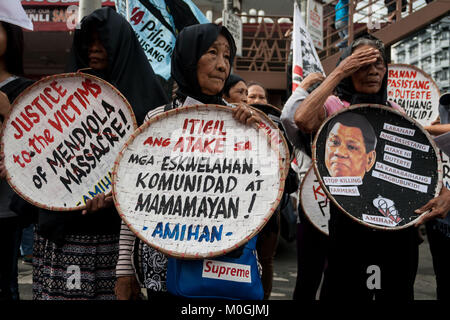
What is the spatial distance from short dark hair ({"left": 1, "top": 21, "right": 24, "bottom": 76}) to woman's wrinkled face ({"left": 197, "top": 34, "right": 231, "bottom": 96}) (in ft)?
3.63

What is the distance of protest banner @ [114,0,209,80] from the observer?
377cm

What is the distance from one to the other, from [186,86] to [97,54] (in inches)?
20.1

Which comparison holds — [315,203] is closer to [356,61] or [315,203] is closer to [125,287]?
[356,61]

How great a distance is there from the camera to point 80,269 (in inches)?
74.7

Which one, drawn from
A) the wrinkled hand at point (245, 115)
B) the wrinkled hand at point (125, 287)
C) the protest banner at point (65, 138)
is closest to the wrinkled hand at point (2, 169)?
the protest banner at point (65, 138)

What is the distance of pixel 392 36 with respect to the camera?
812cm

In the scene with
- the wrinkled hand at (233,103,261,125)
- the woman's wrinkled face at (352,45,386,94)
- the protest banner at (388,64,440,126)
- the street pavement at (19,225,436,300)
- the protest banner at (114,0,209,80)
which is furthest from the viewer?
the street pavement at (19,225,436,300)

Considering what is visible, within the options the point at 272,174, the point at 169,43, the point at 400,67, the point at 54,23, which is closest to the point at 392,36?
the point at 400,67

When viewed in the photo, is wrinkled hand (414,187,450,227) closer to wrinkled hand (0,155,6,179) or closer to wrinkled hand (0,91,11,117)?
wrinkled hand (0,155,6,179)

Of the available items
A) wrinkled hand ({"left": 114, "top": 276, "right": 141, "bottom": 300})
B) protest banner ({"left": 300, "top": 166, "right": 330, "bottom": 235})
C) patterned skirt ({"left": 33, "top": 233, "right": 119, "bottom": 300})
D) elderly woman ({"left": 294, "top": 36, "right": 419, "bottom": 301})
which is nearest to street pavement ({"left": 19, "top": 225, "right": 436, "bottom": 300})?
protest banner ({"left": 300, "top": 166, "right": 330, "bottom": 235})

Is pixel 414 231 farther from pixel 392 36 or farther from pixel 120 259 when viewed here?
pixel 392 36

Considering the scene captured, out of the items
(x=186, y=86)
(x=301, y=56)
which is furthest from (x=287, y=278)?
(x=186, y=86)

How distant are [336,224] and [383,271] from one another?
28 centimetres

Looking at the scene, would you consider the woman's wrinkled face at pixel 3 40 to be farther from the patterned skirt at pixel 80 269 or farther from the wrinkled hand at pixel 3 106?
the patterned skirt at pixel 80 269
